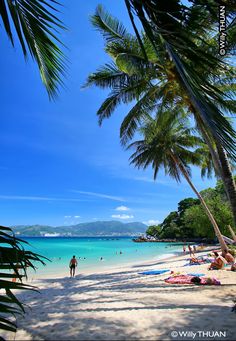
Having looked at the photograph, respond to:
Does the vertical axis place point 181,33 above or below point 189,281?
above

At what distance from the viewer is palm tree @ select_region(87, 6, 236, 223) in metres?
6.76

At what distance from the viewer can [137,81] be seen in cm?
869

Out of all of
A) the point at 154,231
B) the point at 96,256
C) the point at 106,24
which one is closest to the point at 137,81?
the point at 106,24

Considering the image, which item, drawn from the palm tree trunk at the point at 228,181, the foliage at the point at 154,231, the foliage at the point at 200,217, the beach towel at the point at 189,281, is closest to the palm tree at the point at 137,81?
the palm tree trunk at the point at 228,181

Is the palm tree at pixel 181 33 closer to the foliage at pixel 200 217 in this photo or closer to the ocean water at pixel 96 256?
the ocean water at pixel 96 256

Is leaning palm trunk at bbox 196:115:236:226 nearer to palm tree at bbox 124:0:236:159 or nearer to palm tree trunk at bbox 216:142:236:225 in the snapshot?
palm tree trunk at bbox 216:142:236:225

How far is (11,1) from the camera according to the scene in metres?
1.75

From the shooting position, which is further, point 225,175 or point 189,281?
point 189,281

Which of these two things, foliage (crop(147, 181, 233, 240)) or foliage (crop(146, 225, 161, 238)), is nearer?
foliage (crop(147, 181, 233, 240))

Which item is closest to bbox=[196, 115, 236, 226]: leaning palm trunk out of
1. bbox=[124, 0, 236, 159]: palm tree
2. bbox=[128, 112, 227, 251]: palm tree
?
bbox=[124, 0, 236, 159]: palm tree

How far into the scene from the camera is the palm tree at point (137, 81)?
6.76 m

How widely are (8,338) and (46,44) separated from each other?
172 inches

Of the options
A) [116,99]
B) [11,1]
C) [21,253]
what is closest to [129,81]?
[116,99]

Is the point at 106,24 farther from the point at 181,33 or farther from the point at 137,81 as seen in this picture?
the point at 181,33
